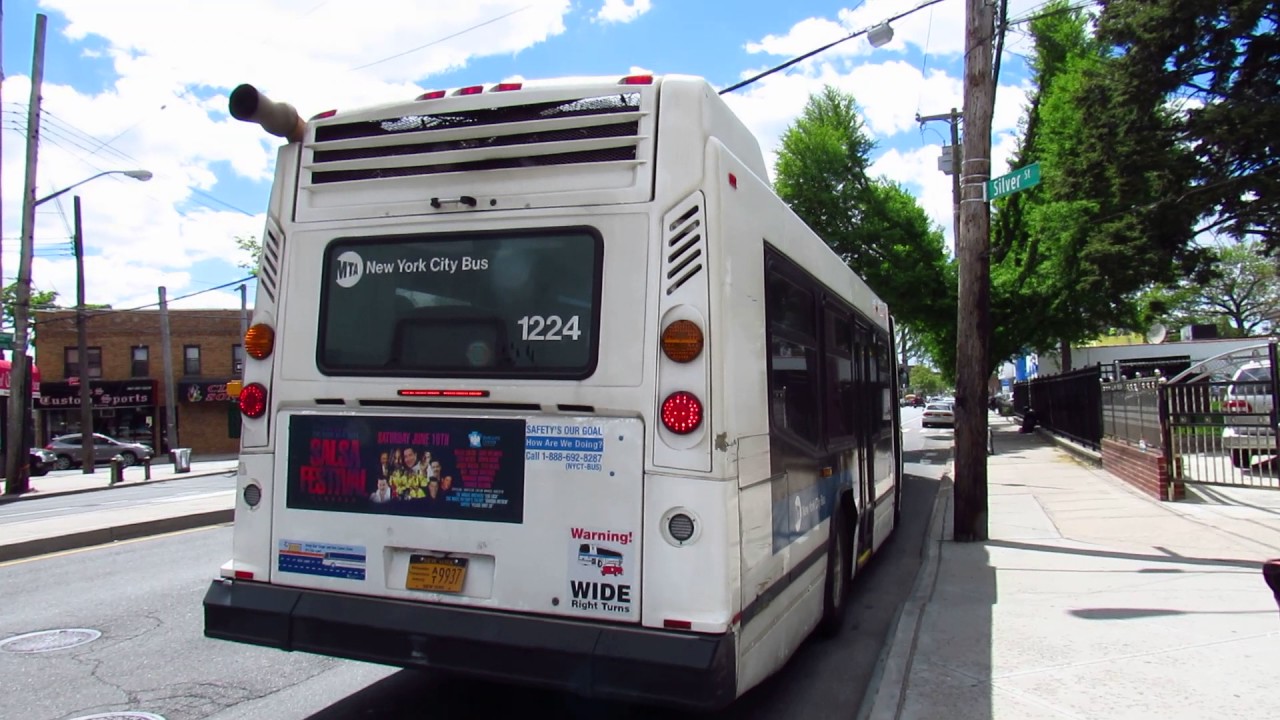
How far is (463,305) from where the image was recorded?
4.29 meters

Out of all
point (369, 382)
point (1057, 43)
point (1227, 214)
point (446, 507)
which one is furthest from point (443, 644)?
point (1057, 43)

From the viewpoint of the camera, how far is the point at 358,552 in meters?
4.25

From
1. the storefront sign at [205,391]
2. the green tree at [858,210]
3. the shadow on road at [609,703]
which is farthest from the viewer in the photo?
the storefront sign at [205,391]

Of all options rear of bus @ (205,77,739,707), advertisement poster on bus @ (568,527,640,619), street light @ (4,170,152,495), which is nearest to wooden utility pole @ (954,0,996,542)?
rear of bus @ (205,77,739,707)

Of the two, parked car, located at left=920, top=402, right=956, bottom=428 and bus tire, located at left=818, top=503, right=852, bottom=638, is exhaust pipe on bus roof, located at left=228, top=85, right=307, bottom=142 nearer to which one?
bus tire, located at left=818, top=503, right=852, bottom=638

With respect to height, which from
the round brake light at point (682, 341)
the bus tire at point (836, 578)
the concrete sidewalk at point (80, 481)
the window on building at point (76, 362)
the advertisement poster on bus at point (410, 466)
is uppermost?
the window on building at point (76, 362)

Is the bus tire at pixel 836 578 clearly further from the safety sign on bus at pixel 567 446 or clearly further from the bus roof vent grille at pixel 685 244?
the bus roof vent grille at pixel 685 244

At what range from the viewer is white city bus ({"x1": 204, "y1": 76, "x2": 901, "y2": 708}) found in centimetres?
379

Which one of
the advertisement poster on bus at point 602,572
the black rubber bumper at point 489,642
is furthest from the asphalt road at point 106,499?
the advertisement poster on bus at point 602,572

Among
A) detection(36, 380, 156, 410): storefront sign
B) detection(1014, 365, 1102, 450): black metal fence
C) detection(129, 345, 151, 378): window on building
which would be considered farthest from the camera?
detection(129, 345, 151, 378): window on building

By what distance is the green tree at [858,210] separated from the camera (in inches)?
1097

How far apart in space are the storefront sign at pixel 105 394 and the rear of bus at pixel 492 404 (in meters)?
45.0

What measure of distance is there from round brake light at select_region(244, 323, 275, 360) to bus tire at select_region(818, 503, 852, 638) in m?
3.68

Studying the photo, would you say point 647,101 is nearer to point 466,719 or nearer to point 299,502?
point 299,502
